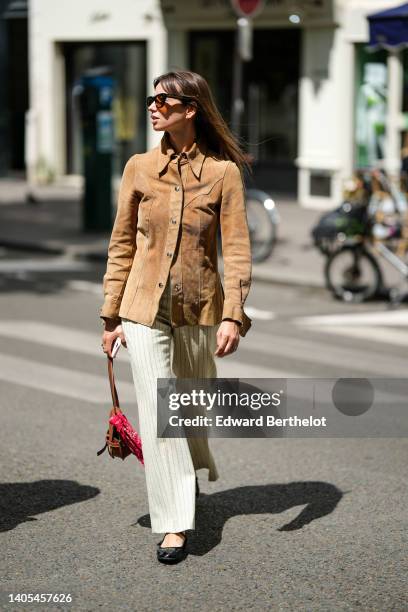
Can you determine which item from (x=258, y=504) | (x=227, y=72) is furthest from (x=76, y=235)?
(x=258, y=504)

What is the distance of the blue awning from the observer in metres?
12.7

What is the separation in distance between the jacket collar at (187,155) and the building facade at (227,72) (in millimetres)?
14859

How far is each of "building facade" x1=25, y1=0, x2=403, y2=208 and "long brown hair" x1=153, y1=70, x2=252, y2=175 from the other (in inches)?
582

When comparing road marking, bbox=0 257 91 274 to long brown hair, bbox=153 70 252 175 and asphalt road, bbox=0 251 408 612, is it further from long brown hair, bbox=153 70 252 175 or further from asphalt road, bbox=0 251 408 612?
long brown hair, bbox=153 70 252 175

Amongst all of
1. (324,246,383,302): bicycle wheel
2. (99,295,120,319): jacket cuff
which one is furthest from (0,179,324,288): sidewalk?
(99,295,120,319): jacket cuff

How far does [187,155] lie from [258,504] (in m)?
1.62

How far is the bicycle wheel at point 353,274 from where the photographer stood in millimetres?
11969

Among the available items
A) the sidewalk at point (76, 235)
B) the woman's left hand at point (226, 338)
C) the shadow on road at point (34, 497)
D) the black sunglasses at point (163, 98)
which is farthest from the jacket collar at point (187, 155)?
the sidewalk at point (76, 235)

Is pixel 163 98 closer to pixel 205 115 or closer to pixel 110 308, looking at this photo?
pixel 205 115

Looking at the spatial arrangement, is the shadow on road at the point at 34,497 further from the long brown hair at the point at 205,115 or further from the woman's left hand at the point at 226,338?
the long brown hair at the point at 205,115

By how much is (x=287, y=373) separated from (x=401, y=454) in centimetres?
208

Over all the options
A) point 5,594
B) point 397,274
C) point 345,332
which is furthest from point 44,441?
point 397,274

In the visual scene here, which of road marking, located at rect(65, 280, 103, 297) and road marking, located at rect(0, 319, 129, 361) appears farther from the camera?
road marking, located at rect(65, 280, 103, 297)

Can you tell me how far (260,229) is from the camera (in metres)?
14.7
